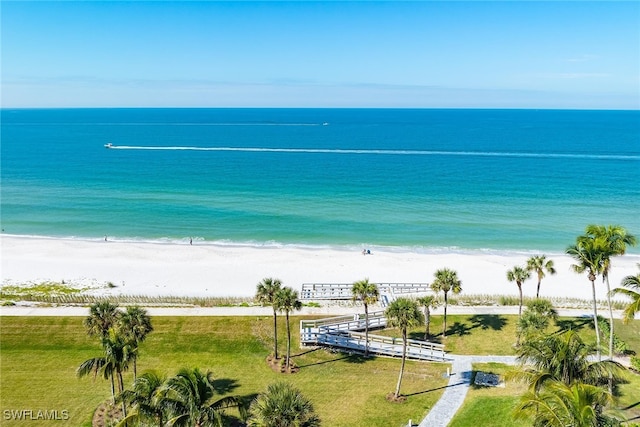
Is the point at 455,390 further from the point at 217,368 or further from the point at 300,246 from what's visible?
the point at 300,246

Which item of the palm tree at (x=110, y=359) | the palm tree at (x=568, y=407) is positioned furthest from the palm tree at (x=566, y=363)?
the palm tree at (x=110, y=359)

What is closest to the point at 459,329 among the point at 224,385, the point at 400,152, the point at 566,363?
the point at 566,363

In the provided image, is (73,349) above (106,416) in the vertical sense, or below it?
above

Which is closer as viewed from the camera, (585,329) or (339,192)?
(585,329)

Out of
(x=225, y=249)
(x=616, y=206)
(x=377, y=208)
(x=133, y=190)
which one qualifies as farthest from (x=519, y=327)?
(x=133, y=190)

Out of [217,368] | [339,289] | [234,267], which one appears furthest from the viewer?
[234,267]

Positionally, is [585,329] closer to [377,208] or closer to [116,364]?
[116,364]
